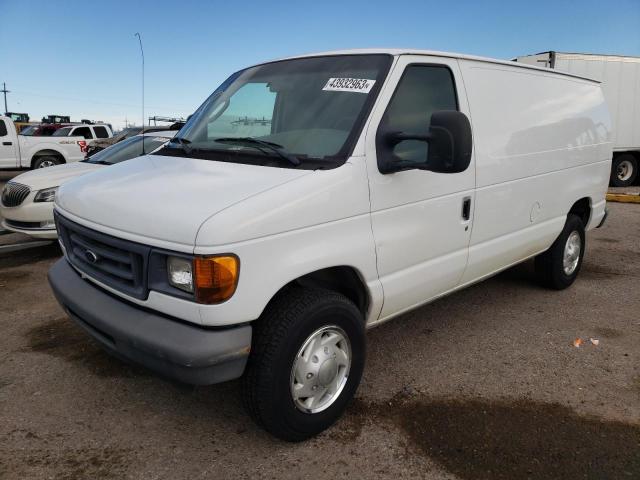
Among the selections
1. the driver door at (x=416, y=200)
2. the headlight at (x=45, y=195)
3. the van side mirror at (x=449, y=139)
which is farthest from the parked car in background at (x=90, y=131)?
the van side mirror at (x=449, y=139)

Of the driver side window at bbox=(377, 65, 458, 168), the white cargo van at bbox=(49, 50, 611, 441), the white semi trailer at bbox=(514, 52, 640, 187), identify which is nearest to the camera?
the white cargo van at bbox=(49, 50, 611, 441)

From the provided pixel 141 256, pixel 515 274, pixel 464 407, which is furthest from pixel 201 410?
pixel 515 274

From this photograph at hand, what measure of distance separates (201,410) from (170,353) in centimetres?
100

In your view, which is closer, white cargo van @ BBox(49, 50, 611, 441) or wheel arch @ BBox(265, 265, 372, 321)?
white cargo van @ BBox(49, 50, 611, 441)

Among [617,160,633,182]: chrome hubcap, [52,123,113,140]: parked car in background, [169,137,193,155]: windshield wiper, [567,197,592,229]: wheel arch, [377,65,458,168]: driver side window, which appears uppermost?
[377,65,458,168]: driver side window

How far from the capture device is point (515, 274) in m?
5.85

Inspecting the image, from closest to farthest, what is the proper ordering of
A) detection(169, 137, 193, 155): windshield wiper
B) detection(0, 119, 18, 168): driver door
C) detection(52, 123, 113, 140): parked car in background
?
detection(169, 137, 193, 155): windshield wiper, detection(0, 119, 18, 168): driver door, detection(52, 123, 113, 140): parked car in background

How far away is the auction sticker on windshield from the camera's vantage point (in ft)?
9.84

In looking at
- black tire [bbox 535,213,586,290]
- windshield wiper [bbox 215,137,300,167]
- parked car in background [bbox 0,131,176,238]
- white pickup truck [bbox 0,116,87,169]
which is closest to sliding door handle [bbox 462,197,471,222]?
windshield wiper [bbox 215,137,300,167]

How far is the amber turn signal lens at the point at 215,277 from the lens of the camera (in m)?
2.27

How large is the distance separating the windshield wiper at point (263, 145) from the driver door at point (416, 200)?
0.42 metres

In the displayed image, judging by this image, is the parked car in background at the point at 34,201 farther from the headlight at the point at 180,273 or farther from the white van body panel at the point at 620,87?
the white van body panel at the point at 620,87

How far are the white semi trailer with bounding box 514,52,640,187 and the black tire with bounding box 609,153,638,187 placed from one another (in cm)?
20

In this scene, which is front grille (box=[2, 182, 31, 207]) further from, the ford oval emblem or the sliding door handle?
the sliding door handle
